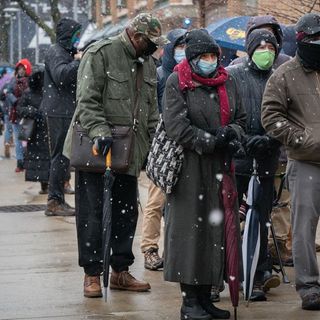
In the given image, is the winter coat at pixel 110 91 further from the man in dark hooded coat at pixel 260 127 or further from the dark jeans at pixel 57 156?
the dark jeans at pixel 57 156

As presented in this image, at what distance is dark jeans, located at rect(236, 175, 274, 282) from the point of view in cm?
771

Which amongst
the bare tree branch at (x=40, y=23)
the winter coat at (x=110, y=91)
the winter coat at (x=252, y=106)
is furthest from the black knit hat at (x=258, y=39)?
the bare tree branch at (x=40, y=23)

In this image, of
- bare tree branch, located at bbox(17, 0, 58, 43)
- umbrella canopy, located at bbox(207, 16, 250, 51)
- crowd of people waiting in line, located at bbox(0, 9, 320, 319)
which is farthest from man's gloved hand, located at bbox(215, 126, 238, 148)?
bare tree branch, located at bbox(17, 0, 58, 43)

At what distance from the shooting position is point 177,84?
6938 mm

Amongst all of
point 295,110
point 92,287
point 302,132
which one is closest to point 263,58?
point 295,110

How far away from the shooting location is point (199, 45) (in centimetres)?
695

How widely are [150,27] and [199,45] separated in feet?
2.43

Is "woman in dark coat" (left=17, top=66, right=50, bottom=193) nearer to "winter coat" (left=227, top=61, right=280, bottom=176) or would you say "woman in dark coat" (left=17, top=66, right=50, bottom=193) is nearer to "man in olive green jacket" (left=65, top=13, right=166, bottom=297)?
"man in olive green jacket" (left=65, top=13, right=166, bottom=297)

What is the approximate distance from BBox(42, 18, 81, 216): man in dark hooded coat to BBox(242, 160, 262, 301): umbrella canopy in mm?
3906

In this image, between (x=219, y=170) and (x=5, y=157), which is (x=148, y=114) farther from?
(x=5, y=157)

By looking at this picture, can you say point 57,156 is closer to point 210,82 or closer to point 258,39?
point 258,39

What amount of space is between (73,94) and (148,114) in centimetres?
390

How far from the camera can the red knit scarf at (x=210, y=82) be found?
693 cm

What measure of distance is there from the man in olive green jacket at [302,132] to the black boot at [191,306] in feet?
2.44
